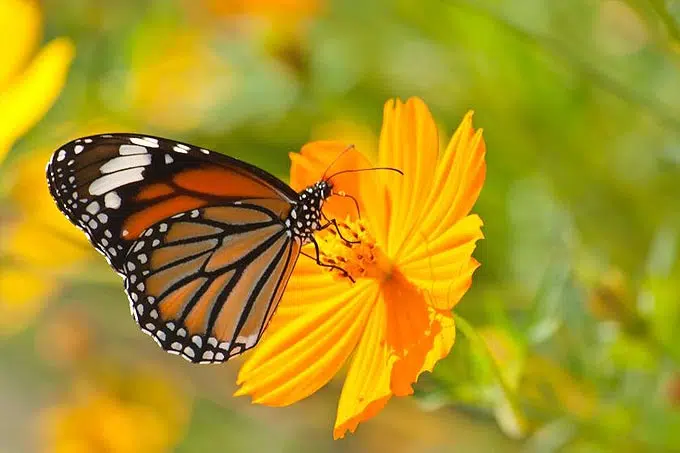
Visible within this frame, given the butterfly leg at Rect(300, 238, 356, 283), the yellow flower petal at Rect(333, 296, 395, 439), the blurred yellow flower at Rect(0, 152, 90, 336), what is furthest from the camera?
the blurred yellow flower at Rect(0, 152, 90, 336)

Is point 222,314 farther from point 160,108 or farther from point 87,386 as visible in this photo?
point 87,386

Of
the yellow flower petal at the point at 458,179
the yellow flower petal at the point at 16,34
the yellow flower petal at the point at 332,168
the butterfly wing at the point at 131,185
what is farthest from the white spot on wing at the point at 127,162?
the yellow flower petal at the point at 16,34

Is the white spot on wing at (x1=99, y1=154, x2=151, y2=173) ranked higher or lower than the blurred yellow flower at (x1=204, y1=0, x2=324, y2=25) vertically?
higher

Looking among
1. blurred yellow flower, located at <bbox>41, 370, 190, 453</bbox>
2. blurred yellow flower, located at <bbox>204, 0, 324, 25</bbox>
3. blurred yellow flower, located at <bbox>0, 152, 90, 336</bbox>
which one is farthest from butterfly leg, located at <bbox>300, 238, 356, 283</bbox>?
blurred yellow flower, located at <bbox>41, 370, 190, 453</bbox>

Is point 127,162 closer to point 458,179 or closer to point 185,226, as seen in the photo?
point 185,226

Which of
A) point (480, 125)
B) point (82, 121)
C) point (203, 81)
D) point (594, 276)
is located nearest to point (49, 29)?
point (82, 121)

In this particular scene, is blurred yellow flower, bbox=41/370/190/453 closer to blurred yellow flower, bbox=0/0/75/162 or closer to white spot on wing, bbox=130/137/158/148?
blurred yellow flower, bbox=0/0/75/162
